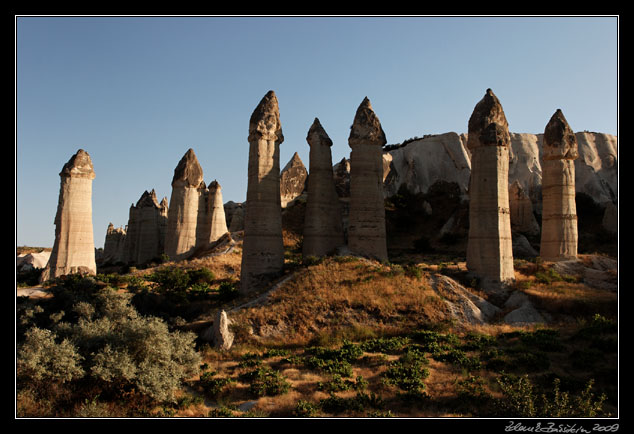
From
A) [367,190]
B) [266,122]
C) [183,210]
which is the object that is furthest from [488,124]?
[183,210]

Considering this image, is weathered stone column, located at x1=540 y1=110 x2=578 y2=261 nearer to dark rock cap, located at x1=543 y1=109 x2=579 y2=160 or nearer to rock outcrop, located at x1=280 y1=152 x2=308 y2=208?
dark rock cap, located at x1=543 y1=109 x2=579 y2=160

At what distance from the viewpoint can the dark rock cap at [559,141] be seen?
Result: 24344mm

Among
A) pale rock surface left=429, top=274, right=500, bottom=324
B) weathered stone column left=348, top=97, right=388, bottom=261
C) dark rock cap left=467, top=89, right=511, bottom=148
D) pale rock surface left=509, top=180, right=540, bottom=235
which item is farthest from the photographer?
pale rock surface left=509, top=180, right=540, bottom=235

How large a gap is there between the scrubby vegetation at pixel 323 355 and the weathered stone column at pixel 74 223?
4.17 metres

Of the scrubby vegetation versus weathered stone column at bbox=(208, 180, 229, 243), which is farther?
weathered stone column at bbox=(208, 180, 229, 243)

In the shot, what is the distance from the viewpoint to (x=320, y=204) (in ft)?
71.8

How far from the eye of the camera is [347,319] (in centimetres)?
1617

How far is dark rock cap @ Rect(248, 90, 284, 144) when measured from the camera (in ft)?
67.4

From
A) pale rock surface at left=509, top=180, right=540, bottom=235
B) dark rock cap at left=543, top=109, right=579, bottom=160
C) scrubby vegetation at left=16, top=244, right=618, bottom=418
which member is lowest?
scrubby vegetation at left=16, top=244, right=618, bottom=418

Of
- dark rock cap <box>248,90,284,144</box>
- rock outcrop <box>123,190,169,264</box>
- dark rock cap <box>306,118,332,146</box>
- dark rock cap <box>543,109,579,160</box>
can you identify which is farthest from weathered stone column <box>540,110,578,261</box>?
rock outcrop <box>123,190,169,264</box>

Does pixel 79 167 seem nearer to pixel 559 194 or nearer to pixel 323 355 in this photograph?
pixel 323 355

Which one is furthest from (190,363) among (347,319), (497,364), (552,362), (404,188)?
(404,188)

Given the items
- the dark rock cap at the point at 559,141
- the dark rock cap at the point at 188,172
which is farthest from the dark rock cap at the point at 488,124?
the dark rock cap at the point at 188,172

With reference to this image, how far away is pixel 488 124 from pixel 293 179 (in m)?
29.8
